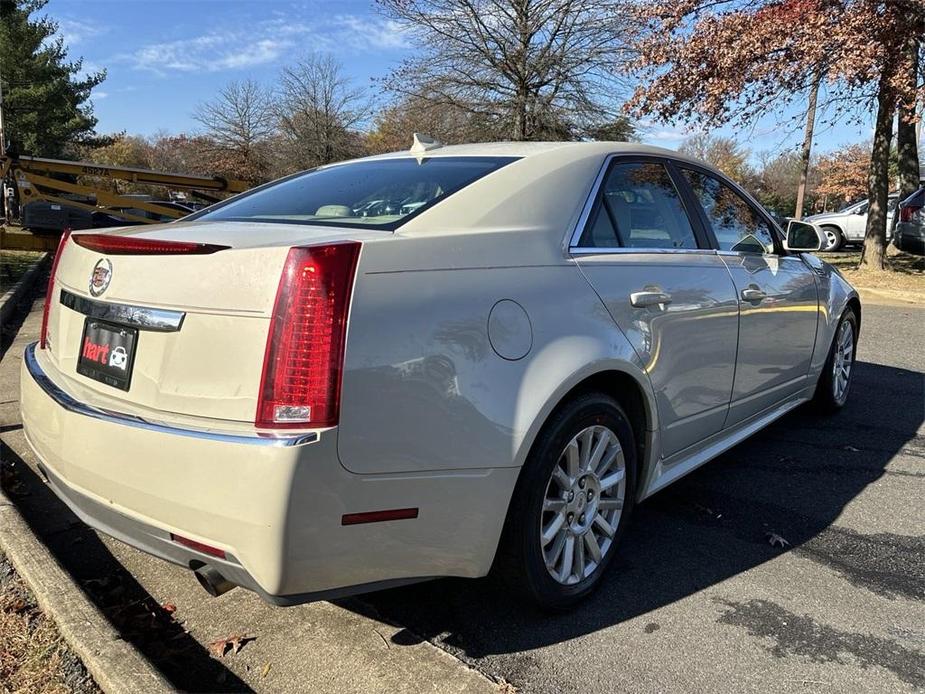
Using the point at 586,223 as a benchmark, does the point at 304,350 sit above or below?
below

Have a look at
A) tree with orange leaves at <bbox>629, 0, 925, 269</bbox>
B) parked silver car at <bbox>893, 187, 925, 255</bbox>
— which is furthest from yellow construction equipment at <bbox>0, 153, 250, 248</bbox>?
parked silver car at <bbox>893, 187, 925, 255</bbox>

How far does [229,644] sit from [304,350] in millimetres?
1203

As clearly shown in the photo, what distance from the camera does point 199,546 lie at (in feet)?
6.62

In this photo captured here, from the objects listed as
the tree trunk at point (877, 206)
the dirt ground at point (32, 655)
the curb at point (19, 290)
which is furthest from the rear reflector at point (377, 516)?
the tree trunk at point (877, 206)

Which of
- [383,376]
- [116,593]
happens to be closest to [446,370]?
[383,376]

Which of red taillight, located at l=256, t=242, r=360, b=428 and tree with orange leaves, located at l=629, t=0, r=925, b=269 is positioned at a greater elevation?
tree with orange leaves, located at l=629, t=0, r=925, b=269

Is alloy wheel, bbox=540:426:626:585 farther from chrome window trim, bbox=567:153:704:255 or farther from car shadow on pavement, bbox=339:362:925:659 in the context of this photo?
chrome window trim, bbox=567:153:704:255

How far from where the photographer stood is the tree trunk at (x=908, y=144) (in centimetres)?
1133

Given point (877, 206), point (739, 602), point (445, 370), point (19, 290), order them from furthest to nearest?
point (877, 206) < point (19, 290) < point (739, 602) < point (445, 370)

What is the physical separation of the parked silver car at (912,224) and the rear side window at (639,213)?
13598 millimetres

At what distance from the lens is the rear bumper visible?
1.89 meters

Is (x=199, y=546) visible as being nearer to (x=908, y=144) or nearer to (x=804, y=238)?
(x=804, y=238)

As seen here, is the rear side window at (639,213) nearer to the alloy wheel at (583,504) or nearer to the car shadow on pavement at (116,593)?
the alloy wheel at (583,504)

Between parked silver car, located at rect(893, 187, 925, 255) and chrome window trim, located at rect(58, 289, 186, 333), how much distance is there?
15.8 meters
